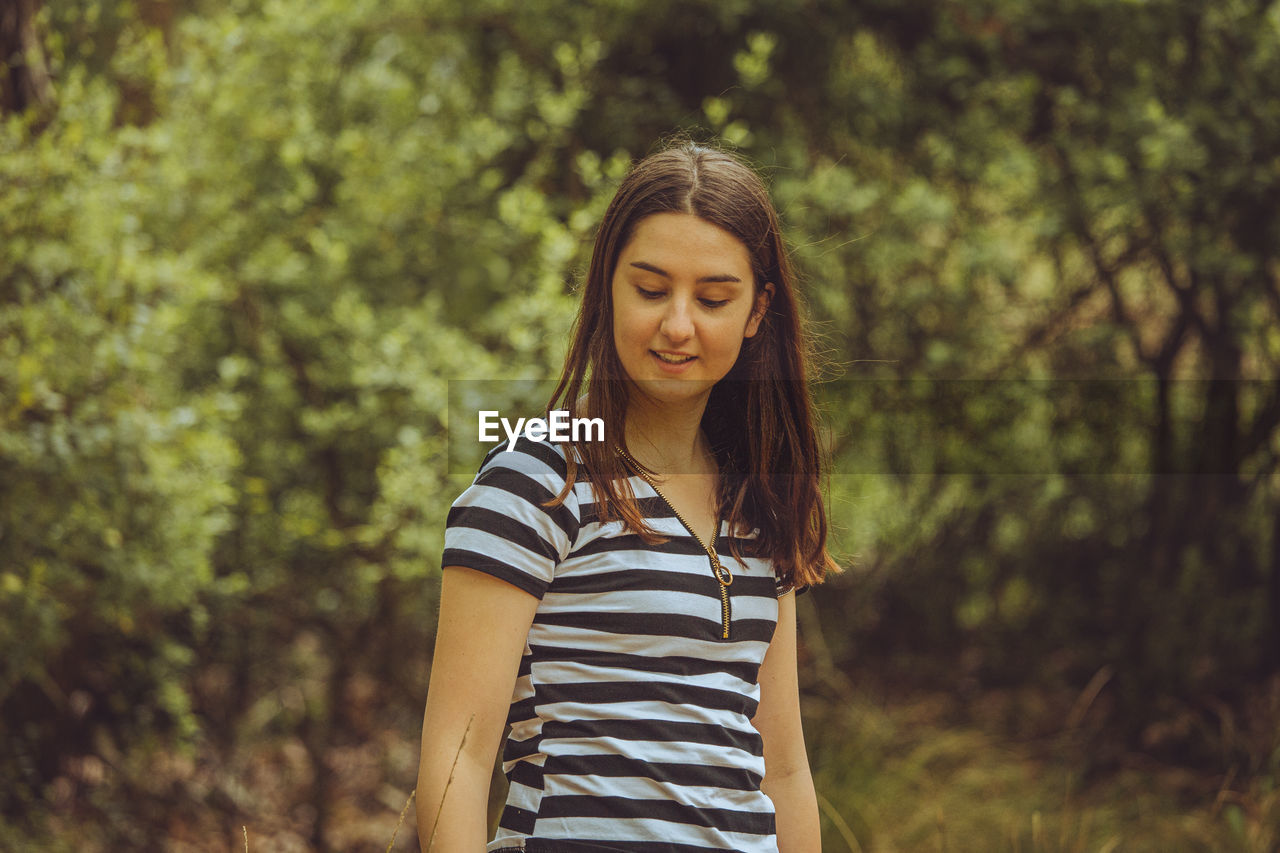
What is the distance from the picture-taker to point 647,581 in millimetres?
1512

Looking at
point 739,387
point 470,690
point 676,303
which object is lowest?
point 470,690

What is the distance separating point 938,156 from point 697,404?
123 inches

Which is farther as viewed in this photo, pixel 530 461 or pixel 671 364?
pixel 671 364

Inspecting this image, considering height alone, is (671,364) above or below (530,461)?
above

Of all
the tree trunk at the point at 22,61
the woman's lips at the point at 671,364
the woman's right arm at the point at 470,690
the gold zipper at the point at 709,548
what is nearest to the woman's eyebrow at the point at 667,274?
the woman's lips at the point at 671,364

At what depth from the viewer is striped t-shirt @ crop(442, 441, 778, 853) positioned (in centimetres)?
145

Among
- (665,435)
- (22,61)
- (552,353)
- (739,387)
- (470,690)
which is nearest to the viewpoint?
(470,690)

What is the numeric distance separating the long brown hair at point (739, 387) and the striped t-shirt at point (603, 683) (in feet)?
0.16

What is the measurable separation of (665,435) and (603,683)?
40 centimetres

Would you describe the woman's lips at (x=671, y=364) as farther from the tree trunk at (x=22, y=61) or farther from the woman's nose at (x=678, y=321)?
the tree trunk at (x=22, y=61)

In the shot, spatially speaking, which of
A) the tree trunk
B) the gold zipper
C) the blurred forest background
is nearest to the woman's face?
the gold zipper

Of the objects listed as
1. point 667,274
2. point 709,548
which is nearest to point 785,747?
point 709,548

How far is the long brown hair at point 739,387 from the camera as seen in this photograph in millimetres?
1620

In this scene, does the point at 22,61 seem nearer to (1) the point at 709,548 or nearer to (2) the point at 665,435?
(2) the point at 665,435
